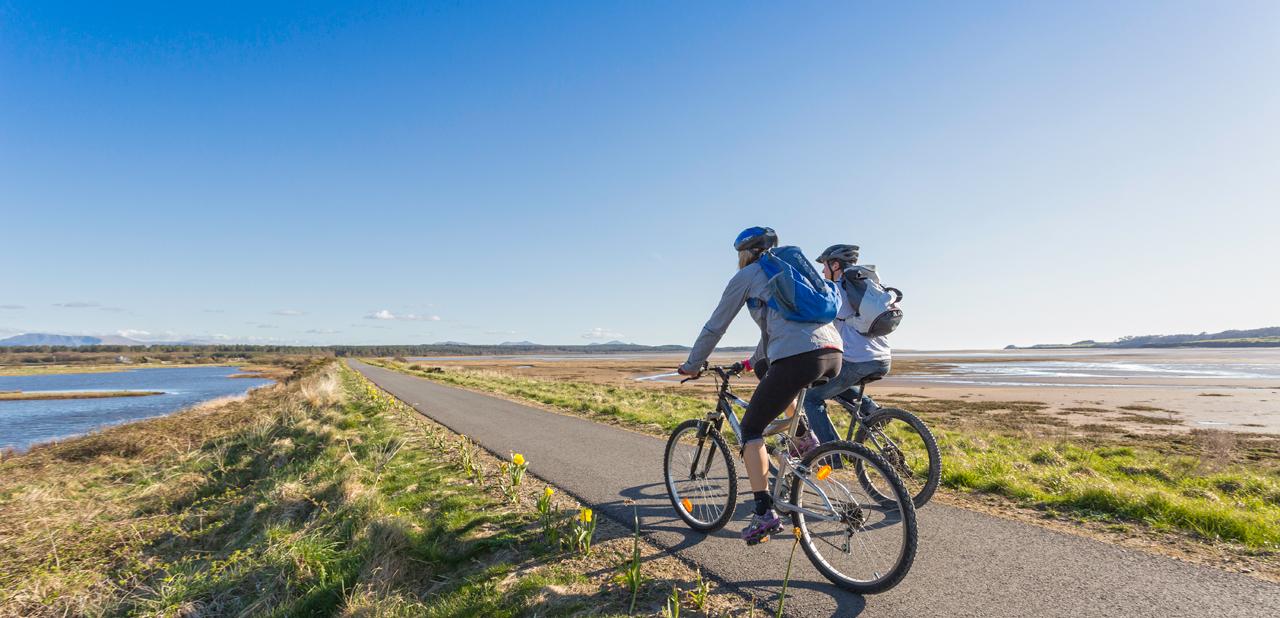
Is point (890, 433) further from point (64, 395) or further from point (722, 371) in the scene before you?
point (64, 395)

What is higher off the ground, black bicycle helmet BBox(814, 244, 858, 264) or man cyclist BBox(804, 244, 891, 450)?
black bicycle helmet BBox(814, 244, 858, 264)

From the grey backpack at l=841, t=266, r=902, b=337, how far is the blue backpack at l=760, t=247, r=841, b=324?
147 centimetres

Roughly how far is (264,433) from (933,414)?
23308 mm

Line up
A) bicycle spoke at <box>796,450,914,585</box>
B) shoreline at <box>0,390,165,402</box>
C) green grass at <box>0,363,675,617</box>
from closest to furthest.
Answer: bicycle spoke at <box>796,450,914,585</box>, green grass at <box>0,363,675,617</box>, shoreline at <box>0,390,165,402</box>

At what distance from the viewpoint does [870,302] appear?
199 inches

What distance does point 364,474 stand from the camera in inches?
302

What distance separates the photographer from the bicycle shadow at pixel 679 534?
→ 3.49m

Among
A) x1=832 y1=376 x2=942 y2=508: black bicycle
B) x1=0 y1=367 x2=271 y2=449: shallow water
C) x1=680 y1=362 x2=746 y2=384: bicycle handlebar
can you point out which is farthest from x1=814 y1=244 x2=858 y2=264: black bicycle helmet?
x1=0 y1=367 x2=271 y2=449: shallow water

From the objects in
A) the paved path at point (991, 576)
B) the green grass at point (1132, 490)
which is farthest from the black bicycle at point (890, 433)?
the green grass at point (1132, 490)

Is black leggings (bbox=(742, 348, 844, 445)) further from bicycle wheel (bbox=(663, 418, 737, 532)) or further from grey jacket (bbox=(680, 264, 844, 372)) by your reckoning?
bicycle wheel (bbox=(663, 418, 737, 532))

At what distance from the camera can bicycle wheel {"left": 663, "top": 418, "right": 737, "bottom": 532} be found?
4586mm

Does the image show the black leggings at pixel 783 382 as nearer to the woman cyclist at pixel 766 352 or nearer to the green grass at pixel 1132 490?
the woman cyclist at pixel 766 352

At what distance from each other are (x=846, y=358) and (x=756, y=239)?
1.73m

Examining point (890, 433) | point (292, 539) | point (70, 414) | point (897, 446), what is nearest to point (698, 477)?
point (897, 446)
